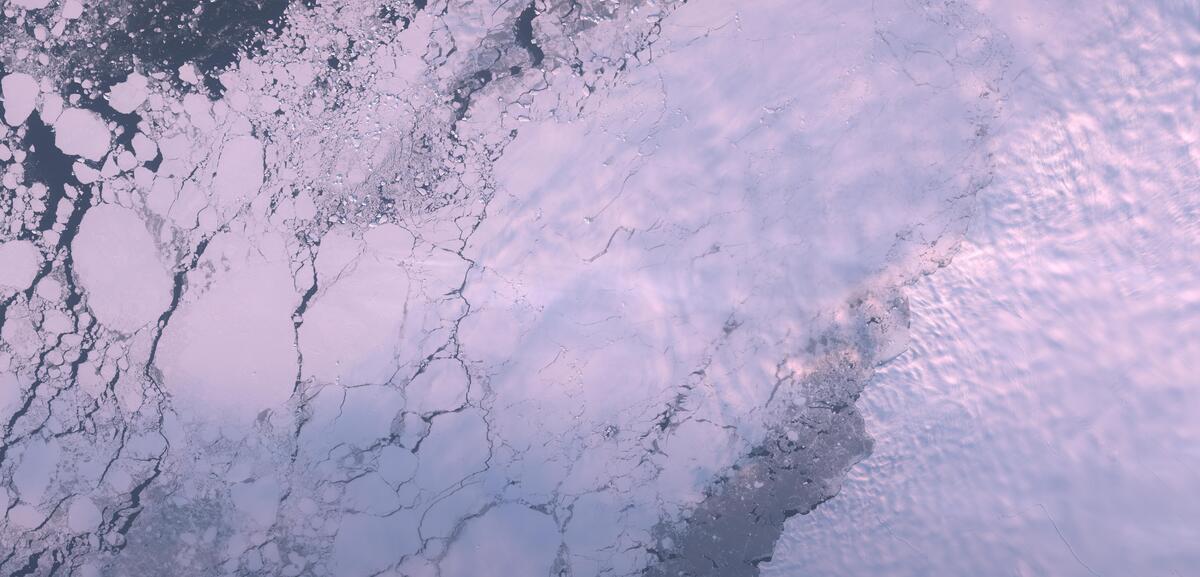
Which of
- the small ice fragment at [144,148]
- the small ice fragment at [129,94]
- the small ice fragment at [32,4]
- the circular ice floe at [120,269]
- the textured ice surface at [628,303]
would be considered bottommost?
the textured ice surface at [628,303]

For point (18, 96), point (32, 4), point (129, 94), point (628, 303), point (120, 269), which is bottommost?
point (628, 303)

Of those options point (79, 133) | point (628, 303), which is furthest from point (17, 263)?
point (628, 303)

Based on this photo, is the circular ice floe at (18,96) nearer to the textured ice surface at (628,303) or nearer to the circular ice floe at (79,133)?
the circular ice floe at (79,133)

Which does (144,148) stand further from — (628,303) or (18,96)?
(628,303)

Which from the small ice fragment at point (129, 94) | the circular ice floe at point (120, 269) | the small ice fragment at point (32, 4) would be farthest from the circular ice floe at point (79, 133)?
the small ice fragment at point (32, 4)

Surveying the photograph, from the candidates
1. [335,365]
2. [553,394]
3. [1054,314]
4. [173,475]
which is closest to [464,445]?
[553,394]

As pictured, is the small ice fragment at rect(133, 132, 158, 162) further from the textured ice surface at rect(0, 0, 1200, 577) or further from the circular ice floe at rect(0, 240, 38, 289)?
the circular ice floe at rect(0, 240, 38, 289)
